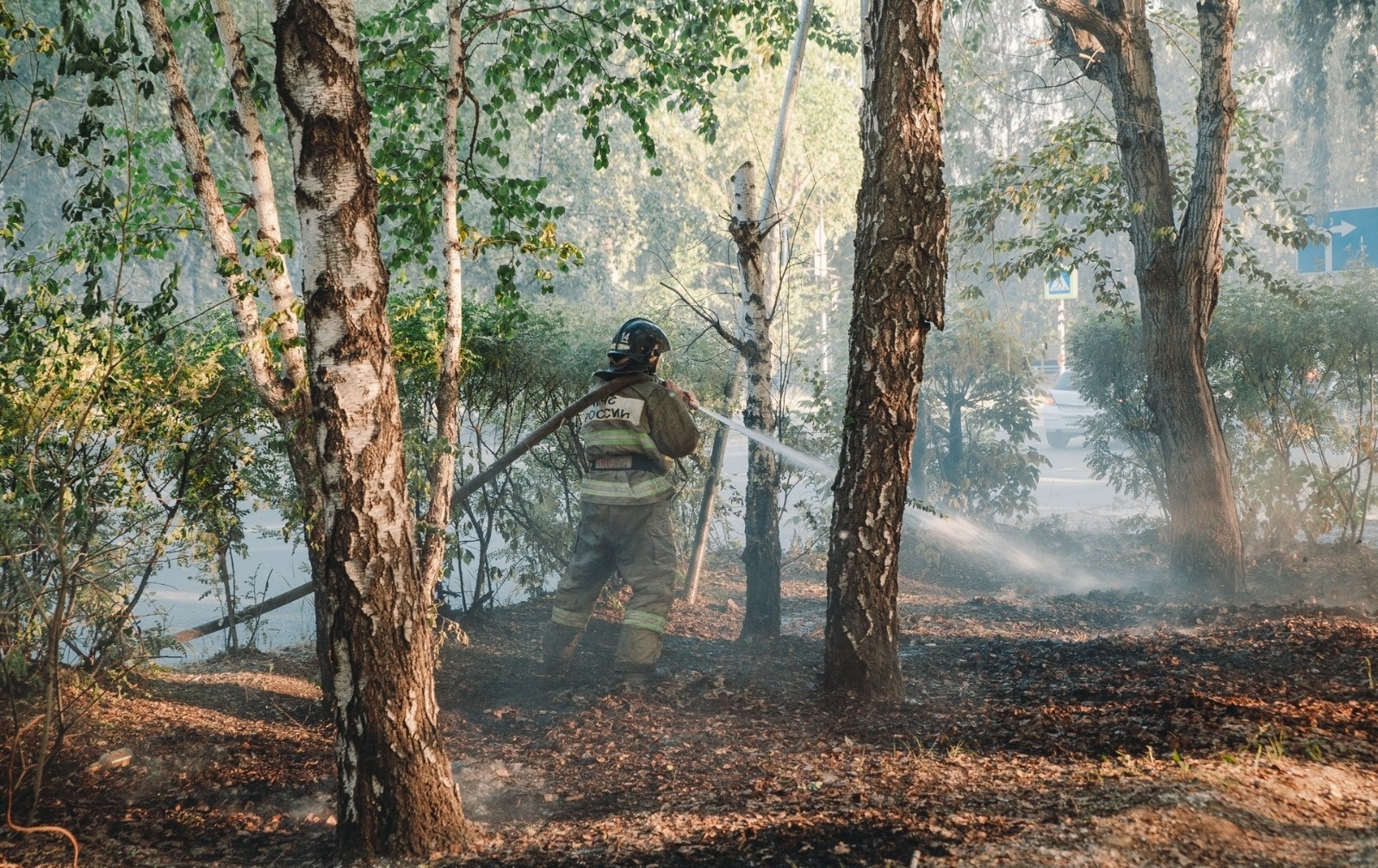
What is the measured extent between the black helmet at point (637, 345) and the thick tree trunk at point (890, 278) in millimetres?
1495

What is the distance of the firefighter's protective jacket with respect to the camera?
5.47m

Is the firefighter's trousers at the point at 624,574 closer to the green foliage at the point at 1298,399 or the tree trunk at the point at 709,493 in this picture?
the tree trunk at the point at 709,493

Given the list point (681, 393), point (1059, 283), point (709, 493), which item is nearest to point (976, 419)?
point (1059, 283)

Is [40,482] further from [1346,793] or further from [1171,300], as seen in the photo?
[1171,300]

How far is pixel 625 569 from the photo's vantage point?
5.56 m

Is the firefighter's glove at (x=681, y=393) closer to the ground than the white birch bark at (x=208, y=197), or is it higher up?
closer to the ground

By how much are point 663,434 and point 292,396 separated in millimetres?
2185

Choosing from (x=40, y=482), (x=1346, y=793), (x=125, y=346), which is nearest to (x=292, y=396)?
(x=125, y=346)

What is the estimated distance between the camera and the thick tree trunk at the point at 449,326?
4.21m

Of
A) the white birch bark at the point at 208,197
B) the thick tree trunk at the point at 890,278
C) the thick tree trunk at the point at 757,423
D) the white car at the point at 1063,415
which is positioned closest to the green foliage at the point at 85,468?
the white birch bark at the point at 208,197

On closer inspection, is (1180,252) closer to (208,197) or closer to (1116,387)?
(1116,387)

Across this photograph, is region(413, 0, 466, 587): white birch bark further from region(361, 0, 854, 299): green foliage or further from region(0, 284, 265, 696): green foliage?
region(0, 284, 265, 696): green foliage

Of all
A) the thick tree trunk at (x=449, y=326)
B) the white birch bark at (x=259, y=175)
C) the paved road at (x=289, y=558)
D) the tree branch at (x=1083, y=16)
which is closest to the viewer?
the white birch bark at (x=259, y=175)

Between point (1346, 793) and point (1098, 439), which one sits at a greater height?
point (1098, 439)
